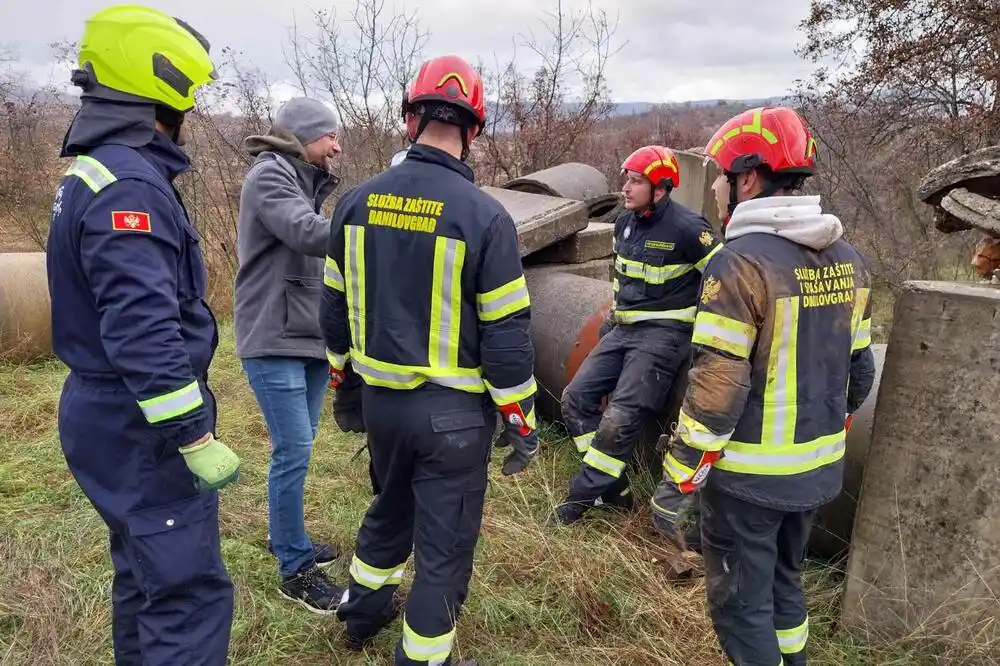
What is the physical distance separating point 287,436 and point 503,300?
1.24 metres

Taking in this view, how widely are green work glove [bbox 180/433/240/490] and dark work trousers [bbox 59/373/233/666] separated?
2.2 inches

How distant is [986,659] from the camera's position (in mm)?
2463

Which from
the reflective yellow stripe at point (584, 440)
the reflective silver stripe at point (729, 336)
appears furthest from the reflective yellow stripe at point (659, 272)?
the reflective silver stripe at point (729, 336)

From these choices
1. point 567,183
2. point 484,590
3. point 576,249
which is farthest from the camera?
point 567,183

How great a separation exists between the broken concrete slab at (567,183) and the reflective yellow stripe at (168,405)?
5.02 meters

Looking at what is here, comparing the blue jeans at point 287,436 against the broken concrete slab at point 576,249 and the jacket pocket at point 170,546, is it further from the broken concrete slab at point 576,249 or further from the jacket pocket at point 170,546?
the broken concrete slab at point 576,249

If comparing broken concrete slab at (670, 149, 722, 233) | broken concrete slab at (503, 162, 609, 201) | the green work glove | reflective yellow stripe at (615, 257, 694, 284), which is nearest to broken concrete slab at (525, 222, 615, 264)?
broken concrete slab at (503, 162, 609, 201)

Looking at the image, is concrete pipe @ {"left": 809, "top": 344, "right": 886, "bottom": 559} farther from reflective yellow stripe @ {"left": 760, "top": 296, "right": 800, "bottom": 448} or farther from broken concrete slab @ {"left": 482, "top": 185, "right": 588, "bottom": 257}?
broken concrete slab @ {"left": 482, "top": 185, "right": 588, "bottom": 257}

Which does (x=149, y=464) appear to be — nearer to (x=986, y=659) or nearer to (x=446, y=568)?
(x=446, y=568)

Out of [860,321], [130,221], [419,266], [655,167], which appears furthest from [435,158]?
[655,167]

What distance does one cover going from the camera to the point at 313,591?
3053mm

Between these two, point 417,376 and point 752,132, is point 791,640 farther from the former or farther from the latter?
point 752,132

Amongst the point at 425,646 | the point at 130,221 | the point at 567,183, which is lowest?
the point at 425,646

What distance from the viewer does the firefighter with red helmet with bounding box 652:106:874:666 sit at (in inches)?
81.5
